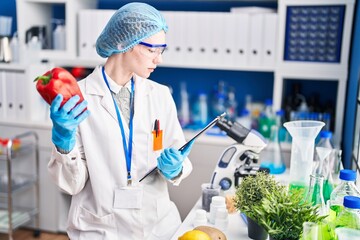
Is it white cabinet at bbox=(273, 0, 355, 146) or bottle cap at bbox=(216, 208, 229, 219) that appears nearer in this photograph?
bottle cap at bbox=(216, 208, 229, 219)

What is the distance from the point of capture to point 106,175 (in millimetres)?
1643

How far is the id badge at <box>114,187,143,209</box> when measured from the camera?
164 cm

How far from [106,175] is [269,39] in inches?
60.3

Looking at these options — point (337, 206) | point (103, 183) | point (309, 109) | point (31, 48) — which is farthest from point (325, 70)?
point (31, 48)

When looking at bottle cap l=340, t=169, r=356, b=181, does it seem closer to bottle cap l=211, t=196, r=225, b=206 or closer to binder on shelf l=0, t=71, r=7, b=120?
bottle cap l=211, t=196, r=225, b=206

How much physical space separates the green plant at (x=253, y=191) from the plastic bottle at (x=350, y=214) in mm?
188

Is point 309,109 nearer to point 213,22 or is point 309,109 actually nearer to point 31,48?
point 213,22

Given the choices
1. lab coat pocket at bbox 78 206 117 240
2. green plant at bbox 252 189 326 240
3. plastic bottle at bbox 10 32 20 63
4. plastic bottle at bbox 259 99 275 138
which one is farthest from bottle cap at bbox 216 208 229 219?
plastic bottle at bbox 10 32 20 63

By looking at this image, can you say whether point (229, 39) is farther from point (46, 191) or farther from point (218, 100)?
point (46, 191)

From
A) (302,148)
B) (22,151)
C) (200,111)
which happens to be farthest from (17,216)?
(302,148)

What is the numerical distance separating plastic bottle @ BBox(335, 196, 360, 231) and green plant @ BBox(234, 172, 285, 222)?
19 cm

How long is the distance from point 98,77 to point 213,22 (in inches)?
50.9

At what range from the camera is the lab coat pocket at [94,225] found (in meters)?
1.63

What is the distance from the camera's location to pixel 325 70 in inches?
104
